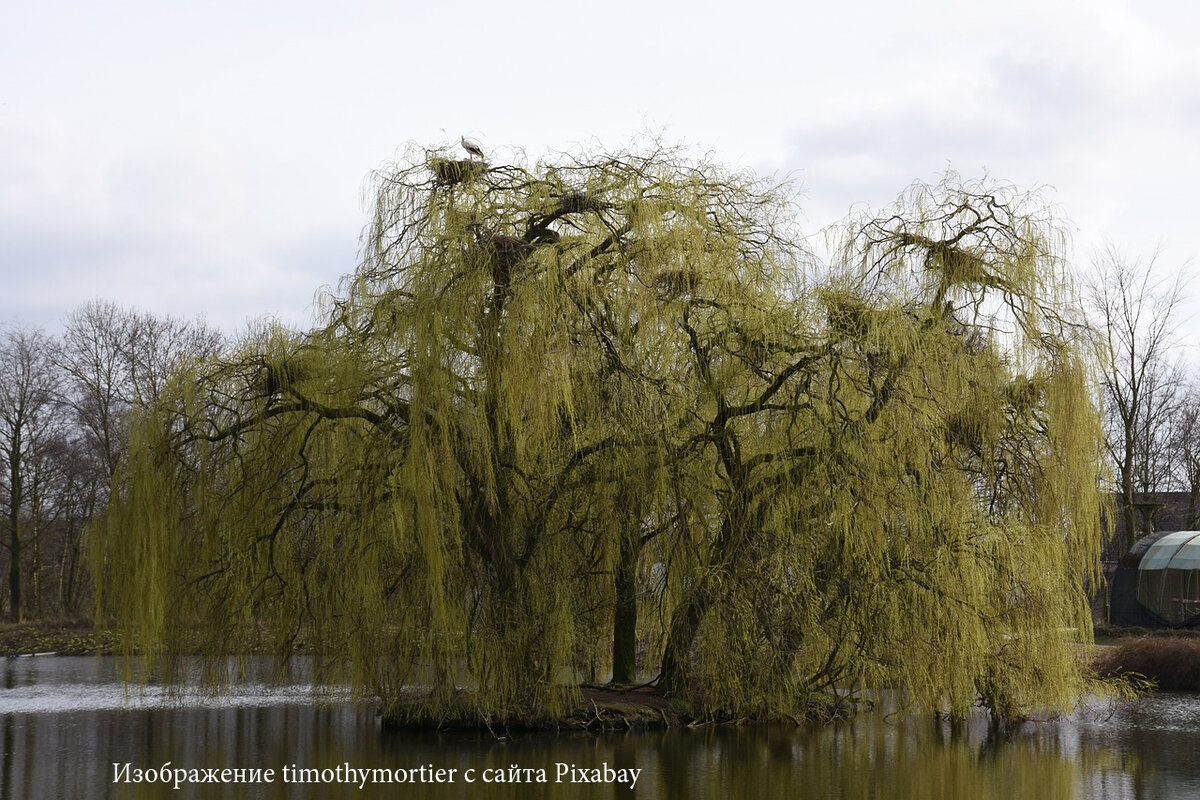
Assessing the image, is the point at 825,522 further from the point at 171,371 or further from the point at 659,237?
the point at 171,371

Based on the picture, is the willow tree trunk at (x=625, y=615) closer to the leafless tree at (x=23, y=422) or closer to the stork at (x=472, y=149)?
the stork at (x=472, y=149)

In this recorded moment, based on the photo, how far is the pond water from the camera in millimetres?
11000

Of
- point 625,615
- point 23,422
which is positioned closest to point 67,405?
point 23,422

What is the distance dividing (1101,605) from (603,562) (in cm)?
1790

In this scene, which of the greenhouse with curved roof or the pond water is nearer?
the pond water

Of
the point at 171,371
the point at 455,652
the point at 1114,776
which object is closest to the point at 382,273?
the point at 171,371

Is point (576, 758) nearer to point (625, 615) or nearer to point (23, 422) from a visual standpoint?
point (625, 615)

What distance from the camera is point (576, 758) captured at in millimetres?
12844

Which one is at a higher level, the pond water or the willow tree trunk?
the willow tree trunk

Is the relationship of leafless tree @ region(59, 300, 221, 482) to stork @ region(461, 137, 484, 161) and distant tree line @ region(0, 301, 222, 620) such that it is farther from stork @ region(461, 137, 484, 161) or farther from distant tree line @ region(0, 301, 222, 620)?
stork @ region(461, 137, 484, 161)

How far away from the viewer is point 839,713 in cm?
1652

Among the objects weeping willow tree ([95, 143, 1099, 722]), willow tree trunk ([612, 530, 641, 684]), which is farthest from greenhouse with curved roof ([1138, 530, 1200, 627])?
willow tree trunk ([612, 530, 641, 684])

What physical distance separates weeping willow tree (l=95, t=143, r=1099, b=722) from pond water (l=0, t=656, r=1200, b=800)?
0.79m

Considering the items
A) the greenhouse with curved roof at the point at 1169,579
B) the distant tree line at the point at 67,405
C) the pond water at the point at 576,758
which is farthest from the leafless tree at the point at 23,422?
the greenhouse with curved roof at the point at 1169,579
